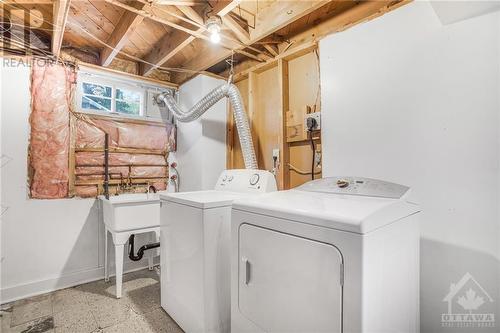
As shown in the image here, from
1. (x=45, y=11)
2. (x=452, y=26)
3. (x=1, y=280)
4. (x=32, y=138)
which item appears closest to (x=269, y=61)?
(x=452, y=26)

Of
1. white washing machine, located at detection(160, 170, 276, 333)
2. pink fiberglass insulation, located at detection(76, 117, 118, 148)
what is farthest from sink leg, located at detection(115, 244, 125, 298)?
pink fiberglass insulation, located at detection(76, 117, 118, 148)

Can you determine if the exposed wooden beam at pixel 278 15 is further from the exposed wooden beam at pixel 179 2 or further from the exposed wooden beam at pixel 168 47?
→ the exposed wooden beam at pixel 179 2

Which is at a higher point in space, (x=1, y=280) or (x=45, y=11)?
(x=45, y=11)

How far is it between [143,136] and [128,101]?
1.50 feet

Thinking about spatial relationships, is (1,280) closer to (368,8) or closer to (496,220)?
(496,220)

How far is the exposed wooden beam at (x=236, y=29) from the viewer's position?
1.98m

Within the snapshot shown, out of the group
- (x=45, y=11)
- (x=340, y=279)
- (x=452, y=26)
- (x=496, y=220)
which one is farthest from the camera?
(x=45, y=11)

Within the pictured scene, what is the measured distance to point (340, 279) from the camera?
88 centimetres

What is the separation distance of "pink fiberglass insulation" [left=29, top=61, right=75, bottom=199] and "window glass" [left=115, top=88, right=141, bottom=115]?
47cm

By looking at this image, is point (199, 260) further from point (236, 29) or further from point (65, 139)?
point (65, 139)

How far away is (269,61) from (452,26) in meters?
1.47

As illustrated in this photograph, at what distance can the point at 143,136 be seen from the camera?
290 cm

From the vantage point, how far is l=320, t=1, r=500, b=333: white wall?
3.81 feet

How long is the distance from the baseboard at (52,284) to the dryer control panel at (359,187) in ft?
7.81
